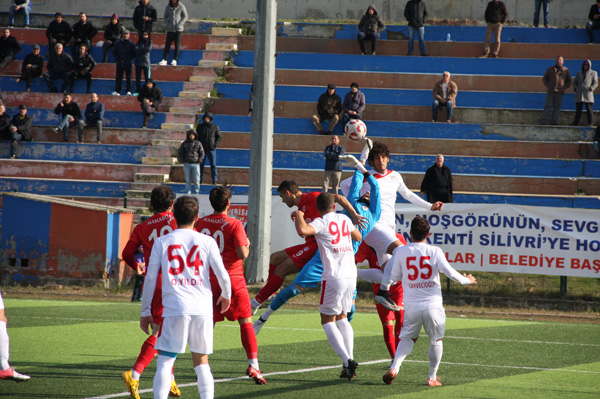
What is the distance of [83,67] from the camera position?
26547 mm

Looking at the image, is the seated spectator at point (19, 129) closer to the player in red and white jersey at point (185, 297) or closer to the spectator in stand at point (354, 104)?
the spectator in stand at point (354, 104)

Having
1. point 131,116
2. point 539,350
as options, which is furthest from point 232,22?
point 539,350

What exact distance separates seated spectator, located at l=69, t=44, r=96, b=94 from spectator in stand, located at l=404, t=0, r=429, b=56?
11166mm

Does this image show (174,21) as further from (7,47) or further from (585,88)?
(585,88)

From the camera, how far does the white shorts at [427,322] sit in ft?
24.3

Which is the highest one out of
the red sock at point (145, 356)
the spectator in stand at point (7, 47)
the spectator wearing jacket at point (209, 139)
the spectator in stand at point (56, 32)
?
the spectator in stand at point (56, 32)

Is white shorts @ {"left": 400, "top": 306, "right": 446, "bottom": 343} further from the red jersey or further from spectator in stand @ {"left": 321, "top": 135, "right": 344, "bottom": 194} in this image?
spectator in stand @ {"left": 321, "top": 135, "right": 344, "bottom": 194}

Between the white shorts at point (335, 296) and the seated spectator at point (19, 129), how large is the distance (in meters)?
18.8

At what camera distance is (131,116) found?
2556 cm

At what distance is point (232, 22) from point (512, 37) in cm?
1092

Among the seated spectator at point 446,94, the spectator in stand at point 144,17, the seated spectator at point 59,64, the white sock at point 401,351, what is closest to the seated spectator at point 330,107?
the seated spectator at point 446,94

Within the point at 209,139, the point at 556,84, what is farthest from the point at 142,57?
the point at 556,84

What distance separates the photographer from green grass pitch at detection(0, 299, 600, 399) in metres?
7.25

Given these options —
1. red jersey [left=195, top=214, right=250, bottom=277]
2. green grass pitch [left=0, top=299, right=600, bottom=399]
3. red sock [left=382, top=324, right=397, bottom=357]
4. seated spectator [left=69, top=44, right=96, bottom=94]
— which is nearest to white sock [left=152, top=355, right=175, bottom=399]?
green grass pitch [left=0, top=299, right=600, bottom=399]
